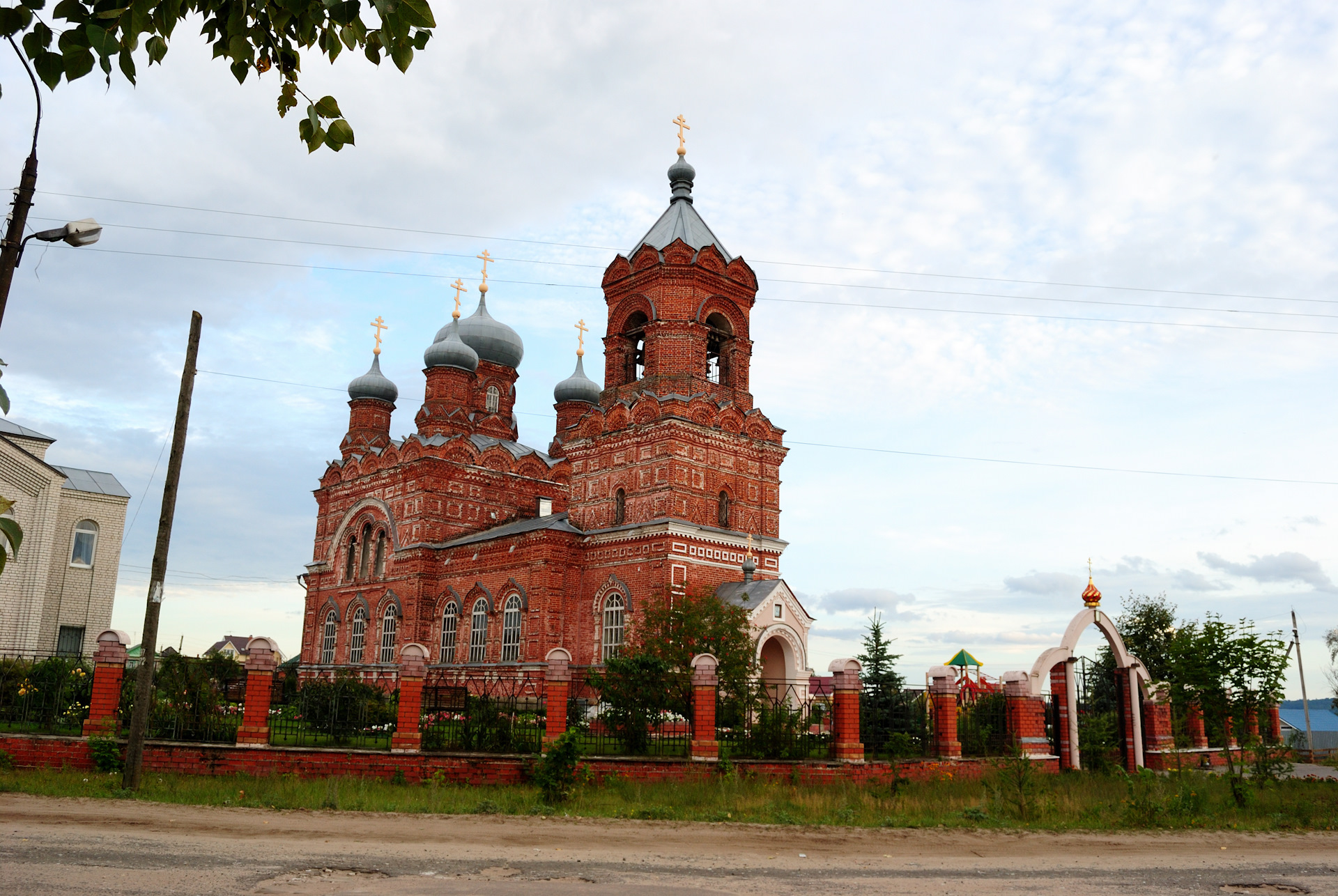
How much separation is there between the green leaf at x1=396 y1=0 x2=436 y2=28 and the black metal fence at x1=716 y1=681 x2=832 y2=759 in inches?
480

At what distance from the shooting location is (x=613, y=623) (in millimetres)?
24734

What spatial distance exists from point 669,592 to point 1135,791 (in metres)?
11.7

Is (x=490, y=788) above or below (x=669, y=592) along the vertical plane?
below

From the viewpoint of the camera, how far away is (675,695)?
1527cm

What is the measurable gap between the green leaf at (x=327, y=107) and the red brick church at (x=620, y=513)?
19429 mm

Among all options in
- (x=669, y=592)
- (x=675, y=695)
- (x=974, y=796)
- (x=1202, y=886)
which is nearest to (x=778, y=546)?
(x=669, y=592)

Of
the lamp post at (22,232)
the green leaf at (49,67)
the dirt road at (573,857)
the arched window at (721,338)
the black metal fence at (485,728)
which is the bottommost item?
the dirt road at (573,857)

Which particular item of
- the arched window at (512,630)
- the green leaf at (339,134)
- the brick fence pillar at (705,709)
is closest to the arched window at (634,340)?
the arched window at (512,630)

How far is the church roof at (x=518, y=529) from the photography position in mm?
25984

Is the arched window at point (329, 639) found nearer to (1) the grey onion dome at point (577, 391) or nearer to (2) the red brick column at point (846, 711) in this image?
(1) the grey onion dome at point (577, 391)

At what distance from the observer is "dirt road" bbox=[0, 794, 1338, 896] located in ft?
23.1

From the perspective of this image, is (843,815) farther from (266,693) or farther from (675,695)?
(266,693)

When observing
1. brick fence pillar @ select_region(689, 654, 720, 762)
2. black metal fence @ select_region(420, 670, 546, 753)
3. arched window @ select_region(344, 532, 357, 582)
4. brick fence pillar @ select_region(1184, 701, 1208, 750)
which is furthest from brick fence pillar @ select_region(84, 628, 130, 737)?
arched window @ select_region(344, 532, 357, 582)

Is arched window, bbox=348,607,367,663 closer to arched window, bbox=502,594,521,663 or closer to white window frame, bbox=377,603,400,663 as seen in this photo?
white window frame, bbox=377,603,400,663
